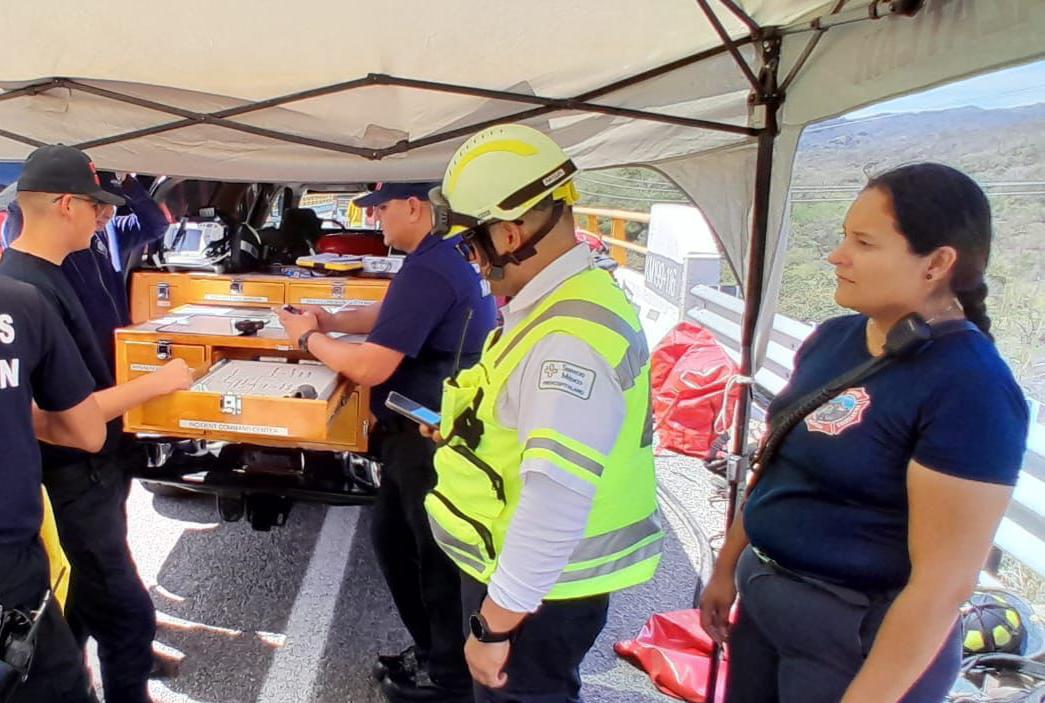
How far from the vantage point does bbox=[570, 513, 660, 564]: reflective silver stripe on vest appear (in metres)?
1.64

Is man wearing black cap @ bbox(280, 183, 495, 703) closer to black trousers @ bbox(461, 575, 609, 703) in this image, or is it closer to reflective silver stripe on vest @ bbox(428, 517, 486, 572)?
reflective silver stripe on vest @ bbox(428, 517, 486, 572)

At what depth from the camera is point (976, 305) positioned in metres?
1.44

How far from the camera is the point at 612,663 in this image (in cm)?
308

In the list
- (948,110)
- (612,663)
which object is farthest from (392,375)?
(948,110)

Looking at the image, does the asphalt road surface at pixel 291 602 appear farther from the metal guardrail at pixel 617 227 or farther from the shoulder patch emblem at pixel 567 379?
the metal guardrail at pixel 617 227

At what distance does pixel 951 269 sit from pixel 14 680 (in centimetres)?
235

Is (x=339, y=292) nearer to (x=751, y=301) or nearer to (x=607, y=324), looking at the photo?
(x=751, y=301)

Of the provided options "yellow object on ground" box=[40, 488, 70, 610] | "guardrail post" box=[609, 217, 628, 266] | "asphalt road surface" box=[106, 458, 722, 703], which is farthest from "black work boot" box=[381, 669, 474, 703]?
"guardrail post" box=[609, 217, 628, 266]

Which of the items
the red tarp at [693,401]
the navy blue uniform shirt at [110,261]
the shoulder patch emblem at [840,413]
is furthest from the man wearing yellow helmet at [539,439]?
the red tarp at [693,401]

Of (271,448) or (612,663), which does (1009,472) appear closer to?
(612,663)

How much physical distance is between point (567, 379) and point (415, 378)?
4.05 ft

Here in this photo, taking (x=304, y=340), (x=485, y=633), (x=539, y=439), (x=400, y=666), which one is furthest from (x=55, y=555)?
(x=539, y=439)

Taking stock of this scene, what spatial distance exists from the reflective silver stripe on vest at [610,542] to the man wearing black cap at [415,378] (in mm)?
962

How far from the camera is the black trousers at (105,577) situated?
2.39m
